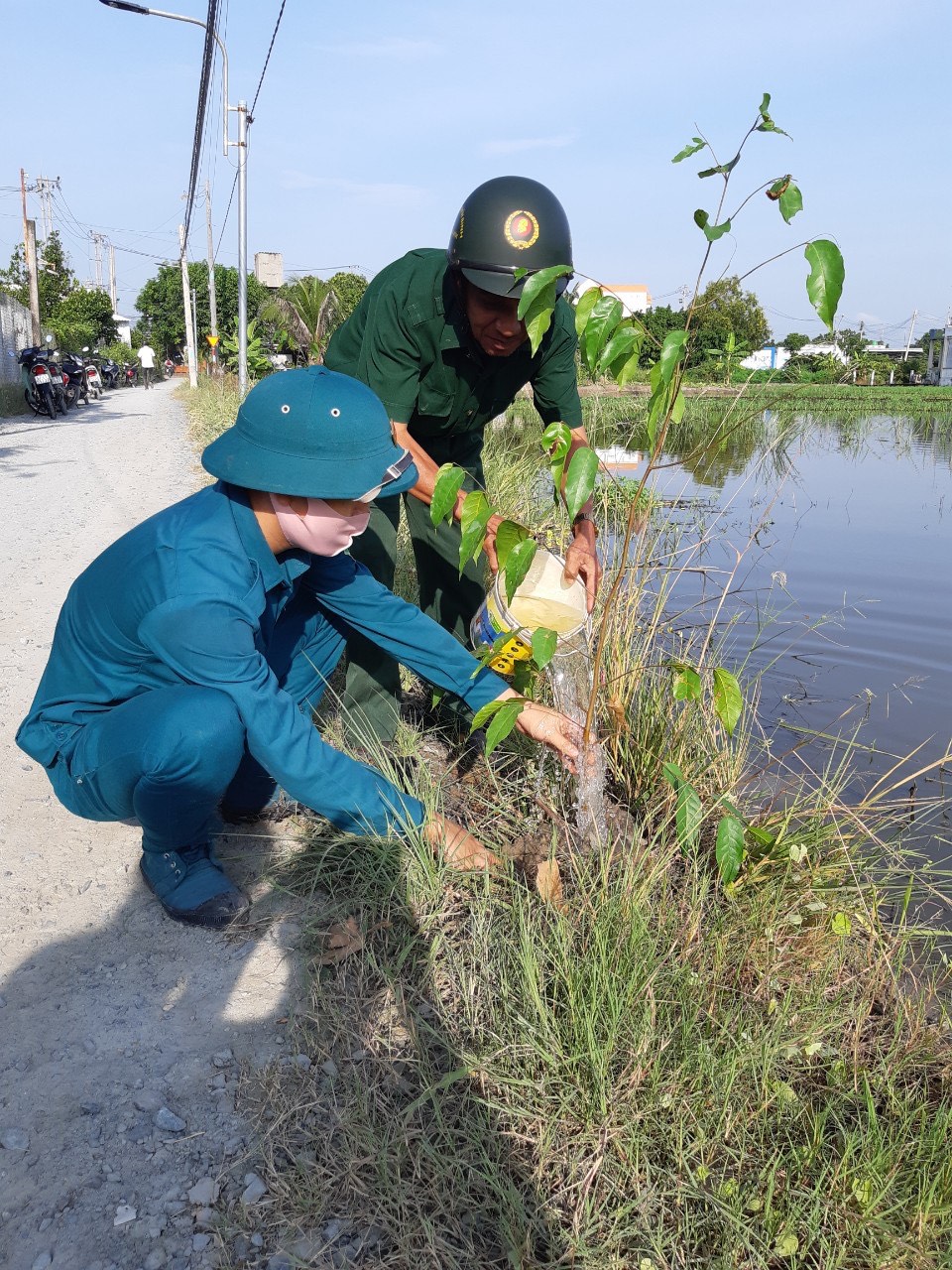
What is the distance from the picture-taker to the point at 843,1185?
162 cm

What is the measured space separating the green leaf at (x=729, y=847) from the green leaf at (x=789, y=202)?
1113 mm

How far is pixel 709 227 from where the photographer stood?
5.91 feet

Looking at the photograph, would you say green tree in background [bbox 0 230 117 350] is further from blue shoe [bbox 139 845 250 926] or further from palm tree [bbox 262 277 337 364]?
blue shoe [bbox 139 845 250 926]

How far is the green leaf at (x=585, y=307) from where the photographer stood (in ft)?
5.84

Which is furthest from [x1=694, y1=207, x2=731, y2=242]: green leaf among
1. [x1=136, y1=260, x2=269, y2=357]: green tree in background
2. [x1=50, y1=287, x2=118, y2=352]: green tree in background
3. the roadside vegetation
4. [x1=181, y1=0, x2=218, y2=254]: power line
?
[x1=136, y1=260, x2=269, y2=357]: green tree in background

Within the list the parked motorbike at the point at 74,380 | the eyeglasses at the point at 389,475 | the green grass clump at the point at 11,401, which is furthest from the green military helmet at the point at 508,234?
the parked motorbike at the point at 74,380

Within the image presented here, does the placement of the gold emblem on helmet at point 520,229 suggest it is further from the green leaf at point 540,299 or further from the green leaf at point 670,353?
the green leaf at point 670,353

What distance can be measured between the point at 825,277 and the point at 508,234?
135cm

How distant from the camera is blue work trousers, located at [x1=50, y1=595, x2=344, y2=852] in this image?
6.89 feet

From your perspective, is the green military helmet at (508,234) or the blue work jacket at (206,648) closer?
the blue work jacket at (206,648)

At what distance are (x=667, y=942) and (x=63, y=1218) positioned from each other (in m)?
1.18

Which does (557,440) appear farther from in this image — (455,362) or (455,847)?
(455,362)

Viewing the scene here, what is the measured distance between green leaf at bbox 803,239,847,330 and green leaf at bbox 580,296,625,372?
0.36 meters

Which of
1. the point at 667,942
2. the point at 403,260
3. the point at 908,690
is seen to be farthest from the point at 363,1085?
the point at 908,690
